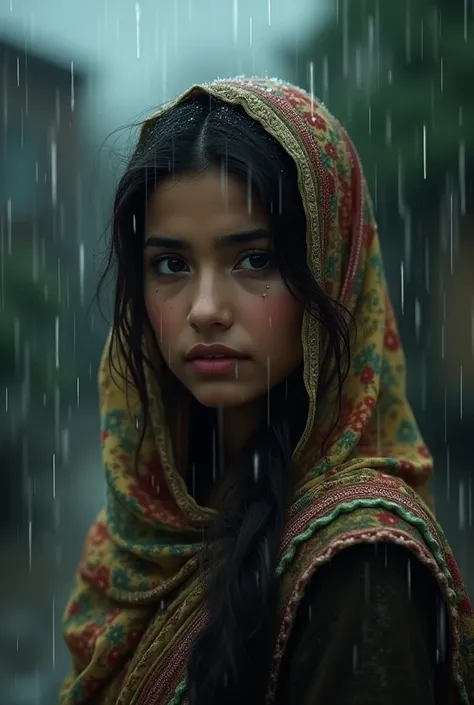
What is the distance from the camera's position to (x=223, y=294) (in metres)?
1.82

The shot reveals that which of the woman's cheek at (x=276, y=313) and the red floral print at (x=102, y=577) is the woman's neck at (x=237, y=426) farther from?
the red floral print at (x=102, y=577)

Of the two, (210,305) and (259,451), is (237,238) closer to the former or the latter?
(210,305)

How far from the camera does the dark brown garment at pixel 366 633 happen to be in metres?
A: 1.51

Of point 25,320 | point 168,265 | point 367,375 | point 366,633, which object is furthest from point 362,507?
point 25,320

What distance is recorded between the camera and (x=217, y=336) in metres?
1.83

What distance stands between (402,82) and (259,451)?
448cm

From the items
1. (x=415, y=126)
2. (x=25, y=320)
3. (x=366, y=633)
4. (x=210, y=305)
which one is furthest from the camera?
(x=25, y=320)

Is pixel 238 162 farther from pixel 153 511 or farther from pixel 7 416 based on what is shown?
pixel 7 416

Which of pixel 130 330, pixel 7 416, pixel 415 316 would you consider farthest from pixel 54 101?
pixel 130 330

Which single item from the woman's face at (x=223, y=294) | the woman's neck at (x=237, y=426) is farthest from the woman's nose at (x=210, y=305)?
the woman's neck at (x=237, y=426)

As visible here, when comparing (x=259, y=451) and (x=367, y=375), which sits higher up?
(x=367, y=375)

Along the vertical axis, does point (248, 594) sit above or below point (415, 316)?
below

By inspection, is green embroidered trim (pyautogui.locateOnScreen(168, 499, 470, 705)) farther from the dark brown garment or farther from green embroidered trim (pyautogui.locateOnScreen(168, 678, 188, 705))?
green embroidered trim (pyautogui.locateOnScreen(168, 678, 188, 705))

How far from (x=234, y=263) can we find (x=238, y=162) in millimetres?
192
